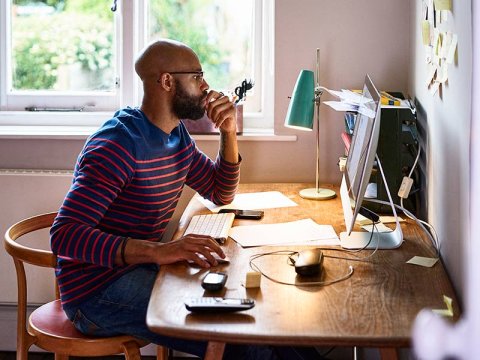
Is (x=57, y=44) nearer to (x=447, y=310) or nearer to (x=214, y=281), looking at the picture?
(x=214, y=281)

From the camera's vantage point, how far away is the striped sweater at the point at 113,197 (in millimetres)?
1849

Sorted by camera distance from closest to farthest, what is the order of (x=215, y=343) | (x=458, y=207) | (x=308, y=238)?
1. (x=215, y=343)
2. (x=458, y=207)
3. (x=308, y=238)

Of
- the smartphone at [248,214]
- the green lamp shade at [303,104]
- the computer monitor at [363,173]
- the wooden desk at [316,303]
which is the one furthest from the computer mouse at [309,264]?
the green lamp shade at [303,104]

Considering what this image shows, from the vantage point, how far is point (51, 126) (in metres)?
3.16

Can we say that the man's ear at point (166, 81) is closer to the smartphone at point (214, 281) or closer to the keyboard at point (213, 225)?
the keyboard at point (213, 225)

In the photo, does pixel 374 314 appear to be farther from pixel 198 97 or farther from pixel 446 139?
pixel 198 97

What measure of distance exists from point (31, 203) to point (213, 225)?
108 centimetres

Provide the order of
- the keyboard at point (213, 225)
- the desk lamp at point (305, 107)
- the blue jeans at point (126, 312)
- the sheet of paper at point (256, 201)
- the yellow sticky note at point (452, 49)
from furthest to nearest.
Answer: the desk lamp at point (305, 107)
the sheet of paper at point (256, 201)
the keyboard at point (213, 225)
the blue jeans at point (126, 312)
the yellow sticky note at point (452, 49)

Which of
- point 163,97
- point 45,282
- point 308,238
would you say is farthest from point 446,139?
point 45,282

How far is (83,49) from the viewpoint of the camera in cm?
320

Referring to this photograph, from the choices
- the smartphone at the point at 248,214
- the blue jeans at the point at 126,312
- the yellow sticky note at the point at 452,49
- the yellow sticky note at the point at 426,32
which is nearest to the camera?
the yellow sticky note at the point at 452,49

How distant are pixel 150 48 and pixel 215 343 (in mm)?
1097

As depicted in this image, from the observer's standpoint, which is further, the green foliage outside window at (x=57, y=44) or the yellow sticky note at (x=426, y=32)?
the green foliage outside window at (x=57, y=44)

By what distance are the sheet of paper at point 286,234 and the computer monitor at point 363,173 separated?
55 millimetres
